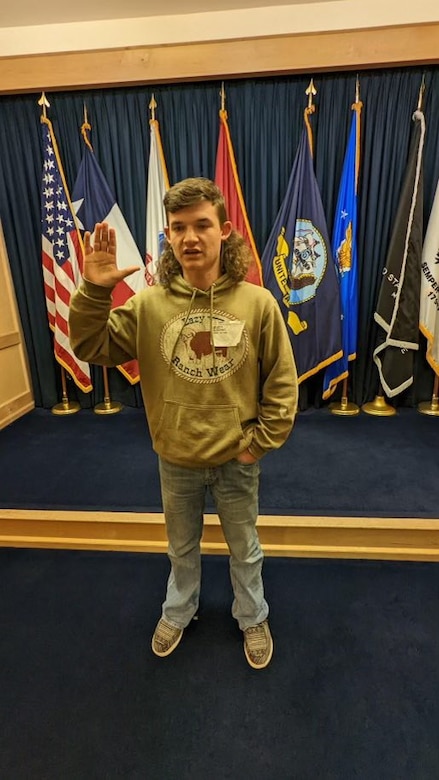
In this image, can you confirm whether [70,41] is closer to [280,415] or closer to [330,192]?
[330,192]

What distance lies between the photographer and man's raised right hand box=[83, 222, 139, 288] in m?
1.06

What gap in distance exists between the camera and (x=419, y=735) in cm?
120

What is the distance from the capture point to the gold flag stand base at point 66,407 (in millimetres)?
3363

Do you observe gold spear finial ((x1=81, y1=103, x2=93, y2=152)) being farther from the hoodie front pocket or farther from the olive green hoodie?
the hoodie front pocket

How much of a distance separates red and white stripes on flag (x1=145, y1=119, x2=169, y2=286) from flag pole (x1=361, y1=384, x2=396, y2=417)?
179 centimetres

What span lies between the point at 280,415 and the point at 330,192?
2377mm

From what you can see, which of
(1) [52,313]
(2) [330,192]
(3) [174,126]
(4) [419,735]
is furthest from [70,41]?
(4) [419,735]

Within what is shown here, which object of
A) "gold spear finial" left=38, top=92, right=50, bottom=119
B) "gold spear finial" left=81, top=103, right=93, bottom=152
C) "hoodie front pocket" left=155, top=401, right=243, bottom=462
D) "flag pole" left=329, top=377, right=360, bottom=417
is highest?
"gold spear finial" left=38, top=92, right=50, bottom=119

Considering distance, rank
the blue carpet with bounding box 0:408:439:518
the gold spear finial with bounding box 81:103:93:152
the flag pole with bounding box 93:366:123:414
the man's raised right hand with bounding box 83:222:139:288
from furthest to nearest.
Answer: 1. the flag pole with bounding box 93:366:123:414
2. the gold spear finial with bounding box 81:103:93:152
3. the blue carpet with bounding box 0:408:439:518
4. the man's raised right hand with bounding box 83:222:139:288

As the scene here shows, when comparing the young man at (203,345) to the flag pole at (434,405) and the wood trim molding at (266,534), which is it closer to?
the wood trim molding at (266,534)

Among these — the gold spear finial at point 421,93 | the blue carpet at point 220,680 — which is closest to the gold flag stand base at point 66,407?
the blue carpet at point 220,680

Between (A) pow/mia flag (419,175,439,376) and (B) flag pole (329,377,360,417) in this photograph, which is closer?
(A) pow/mia flag (419,175,439,376)

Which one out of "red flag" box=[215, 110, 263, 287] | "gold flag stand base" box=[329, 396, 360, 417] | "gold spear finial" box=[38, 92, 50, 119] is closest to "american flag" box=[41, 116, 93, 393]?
"gold spear finial" box=[38, 92, 50, 119]

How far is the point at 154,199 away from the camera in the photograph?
301cm
